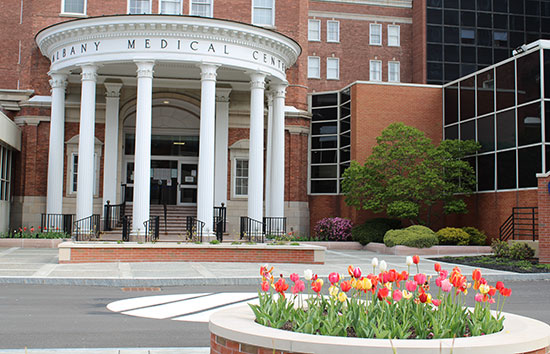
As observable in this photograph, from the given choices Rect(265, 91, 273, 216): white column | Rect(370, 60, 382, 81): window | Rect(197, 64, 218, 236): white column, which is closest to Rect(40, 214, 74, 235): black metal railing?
Rect(197, 64, 218, 236): white column

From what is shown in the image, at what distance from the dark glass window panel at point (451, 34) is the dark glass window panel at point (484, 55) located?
2.04 m

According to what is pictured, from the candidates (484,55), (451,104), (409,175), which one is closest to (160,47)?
(409,175)

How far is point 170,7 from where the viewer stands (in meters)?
32.0

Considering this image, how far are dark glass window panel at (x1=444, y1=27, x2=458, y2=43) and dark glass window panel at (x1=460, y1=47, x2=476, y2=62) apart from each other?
3.23 feet

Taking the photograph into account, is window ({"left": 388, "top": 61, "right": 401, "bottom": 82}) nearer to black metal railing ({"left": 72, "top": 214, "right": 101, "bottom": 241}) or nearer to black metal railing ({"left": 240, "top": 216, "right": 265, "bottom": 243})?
black metal railing ({"left": 240, "top": 216, "right": 265, "bottom": 243})

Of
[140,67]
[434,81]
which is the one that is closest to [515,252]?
[140,67]

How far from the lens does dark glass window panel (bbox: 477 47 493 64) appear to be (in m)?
49.0

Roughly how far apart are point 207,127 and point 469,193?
12.4 metres

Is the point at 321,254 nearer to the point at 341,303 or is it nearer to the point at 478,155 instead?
the point at 478,155

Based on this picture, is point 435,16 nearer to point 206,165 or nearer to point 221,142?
point 221,142

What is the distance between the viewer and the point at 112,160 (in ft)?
99.7

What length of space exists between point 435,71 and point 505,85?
72.7 feet

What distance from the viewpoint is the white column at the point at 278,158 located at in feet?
95.1

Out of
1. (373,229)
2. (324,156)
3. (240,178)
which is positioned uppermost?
(324,156)
